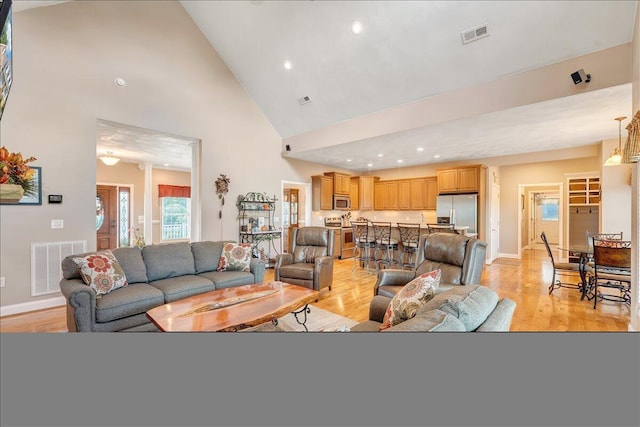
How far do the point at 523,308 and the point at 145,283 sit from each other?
4.29m

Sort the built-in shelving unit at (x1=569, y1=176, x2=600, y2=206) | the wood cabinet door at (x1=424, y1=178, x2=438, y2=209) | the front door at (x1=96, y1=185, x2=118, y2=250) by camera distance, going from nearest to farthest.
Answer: the built-in shelving unit at (x1=569, y1=176, x2=600, y2=206), the front door at (x1=96, y1=185, x2=118, y2=250), the wood cabinet door at (x1=424, y1=178, x2=438, y2=209)

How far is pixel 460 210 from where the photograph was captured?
607 cm

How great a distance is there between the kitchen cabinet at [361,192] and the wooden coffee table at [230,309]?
5.11m

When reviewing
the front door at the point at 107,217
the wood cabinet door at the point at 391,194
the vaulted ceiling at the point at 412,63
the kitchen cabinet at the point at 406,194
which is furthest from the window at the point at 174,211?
the wood cabinet door at the point at 391,194

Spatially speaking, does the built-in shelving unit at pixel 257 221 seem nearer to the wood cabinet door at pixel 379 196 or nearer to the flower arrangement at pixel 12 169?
the wood cabinet door at pixel 379 196

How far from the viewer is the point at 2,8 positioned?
0.90m

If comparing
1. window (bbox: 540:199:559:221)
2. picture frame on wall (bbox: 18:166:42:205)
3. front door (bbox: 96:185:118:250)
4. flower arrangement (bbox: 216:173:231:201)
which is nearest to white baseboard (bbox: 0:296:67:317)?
picture frame on wall (bbox: 18:166:42:205)

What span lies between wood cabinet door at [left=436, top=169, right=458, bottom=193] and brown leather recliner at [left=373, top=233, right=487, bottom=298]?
399cm

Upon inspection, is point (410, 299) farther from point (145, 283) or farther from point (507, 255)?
point (507, 255)

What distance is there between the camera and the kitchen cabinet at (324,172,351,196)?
6895 mm

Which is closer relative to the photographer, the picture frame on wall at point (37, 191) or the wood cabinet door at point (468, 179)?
the picture frame on wall at point (37, 191)

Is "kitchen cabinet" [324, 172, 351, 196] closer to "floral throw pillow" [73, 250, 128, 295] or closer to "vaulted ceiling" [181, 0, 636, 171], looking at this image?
"vaulted ceiling" [181, 0, 636, 171]

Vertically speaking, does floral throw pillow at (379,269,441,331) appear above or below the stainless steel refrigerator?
below

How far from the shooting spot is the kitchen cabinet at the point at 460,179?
591 cm
